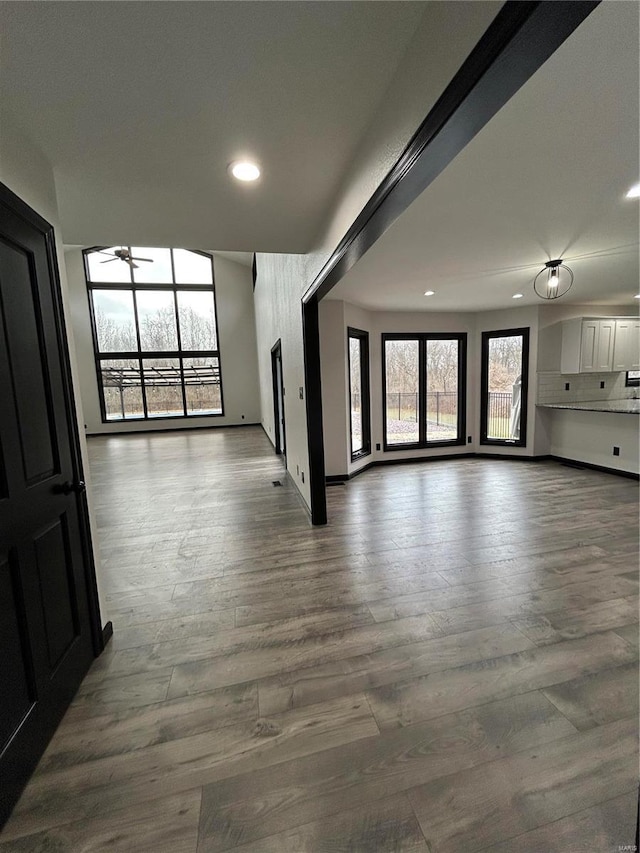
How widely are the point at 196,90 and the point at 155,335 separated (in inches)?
385

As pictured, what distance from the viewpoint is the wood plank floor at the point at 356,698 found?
1.18 m

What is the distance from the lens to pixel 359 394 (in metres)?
5.56

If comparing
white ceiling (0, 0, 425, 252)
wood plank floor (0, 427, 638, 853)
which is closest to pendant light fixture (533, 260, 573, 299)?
wood plank floor (0, 427, 638, 853)

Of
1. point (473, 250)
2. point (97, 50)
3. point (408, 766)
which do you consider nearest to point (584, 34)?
point (97, 50)

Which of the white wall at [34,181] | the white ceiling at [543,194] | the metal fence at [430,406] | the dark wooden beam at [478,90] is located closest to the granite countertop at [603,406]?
the metal fence at [430,406]

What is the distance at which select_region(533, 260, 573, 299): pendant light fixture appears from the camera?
3.61 metres

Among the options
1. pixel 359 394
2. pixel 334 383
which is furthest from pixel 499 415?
pixel 334 383

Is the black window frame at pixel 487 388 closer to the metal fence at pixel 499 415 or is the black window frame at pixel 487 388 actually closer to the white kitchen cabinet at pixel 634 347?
the metal fence at pixel 499 415

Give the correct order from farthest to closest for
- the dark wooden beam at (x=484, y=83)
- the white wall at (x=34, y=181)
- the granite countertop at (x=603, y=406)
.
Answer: the granite countertop at (x=603, y=406), the white wall at (x=34, y=181), the dark wooden beam at (x=484, y=83)

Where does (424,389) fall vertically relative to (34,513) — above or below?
above

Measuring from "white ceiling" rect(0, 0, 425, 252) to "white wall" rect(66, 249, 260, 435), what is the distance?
8490mm

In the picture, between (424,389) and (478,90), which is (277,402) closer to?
(424,389)

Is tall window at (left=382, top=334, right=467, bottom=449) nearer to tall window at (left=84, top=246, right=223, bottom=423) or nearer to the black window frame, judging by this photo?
the black window frame

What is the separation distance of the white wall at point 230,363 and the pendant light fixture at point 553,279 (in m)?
8.07
